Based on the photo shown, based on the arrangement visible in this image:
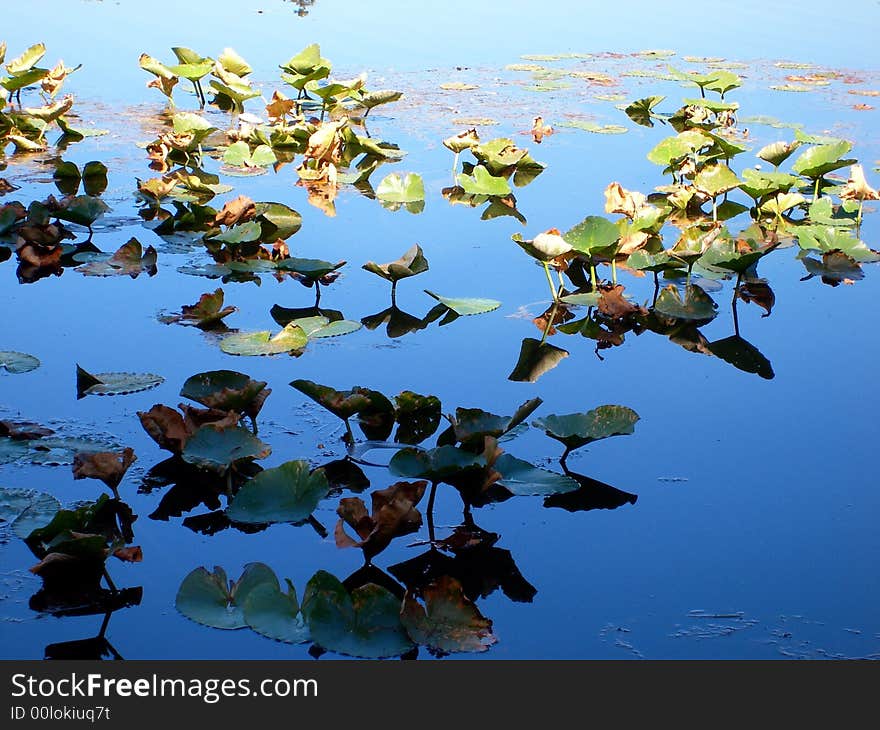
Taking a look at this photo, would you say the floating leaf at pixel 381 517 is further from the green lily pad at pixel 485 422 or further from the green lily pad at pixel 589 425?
the green lily pad at pixel 589 425

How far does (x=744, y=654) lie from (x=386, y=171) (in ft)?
12.3

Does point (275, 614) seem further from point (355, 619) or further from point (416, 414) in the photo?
point (416, 414)

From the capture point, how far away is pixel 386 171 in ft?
17.5

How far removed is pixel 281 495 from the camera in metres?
2.32

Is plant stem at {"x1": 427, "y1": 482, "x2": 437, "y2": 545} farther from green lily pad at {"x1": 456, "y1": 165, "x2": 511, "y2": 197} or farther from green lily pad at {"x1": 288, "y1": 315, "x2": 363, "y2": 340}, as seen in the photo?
green lily pad at {"x1": 456, "y1": 165, "x2": 511, "y2": 197}

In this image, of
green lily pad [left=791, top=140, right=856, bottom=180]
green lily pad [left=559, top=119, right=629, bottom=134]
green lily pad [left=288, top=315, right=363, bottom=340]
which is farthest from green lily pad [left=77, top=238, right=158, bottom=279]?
green lily pad [left=559, top=119, right=629, bottom=134]

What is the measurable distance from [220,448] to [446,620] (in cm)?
72

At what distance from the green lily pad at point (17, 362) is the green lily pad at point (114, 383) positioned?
0.18 m

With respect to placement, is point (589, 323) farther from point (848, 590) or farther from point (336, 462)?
point (848, 590)

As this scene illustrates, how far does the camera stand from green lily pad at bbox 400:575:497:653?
1923 millimetres

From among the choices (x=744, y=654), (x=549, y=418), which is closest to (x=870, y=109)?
(x=549, y=418)

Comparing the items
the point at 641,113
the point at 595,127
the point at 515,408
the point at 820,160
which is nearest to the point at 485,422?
the point at 515,408

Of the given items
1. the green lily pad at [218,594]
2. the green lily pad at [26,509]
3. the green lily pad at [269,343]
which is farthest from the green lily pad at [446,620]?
the green lily pad at [269,343]

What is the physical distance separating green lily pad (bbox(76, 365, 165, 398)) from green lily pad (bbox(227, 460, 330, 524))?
708 mm
